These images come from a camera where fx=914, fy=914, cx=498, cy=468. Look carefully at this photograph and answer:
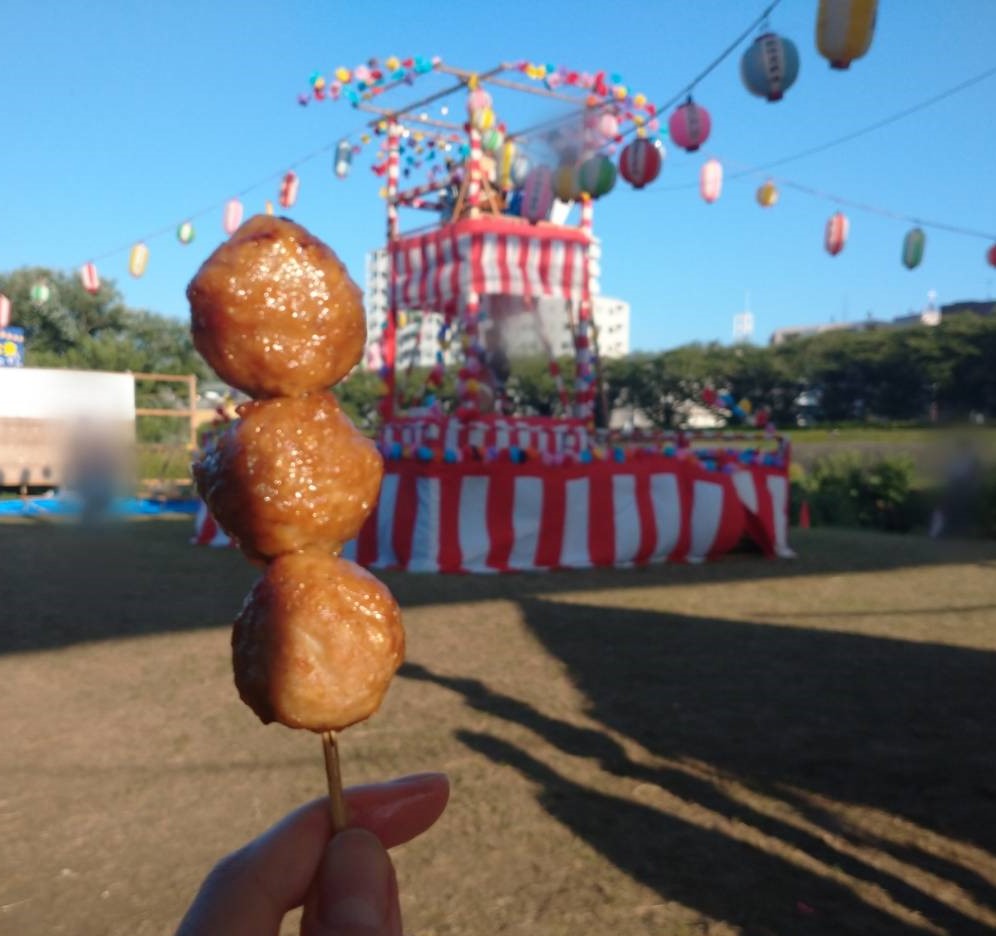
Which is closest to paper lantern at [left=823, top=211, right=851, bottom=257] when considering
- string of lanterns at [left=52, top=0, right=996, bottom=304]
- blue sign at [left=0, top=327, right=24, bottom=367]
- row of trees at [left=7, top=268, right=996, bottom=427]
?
string of lanterns at [left=52, top=0, right=996, bottom=304]

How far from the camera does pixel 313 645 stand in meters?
1.20

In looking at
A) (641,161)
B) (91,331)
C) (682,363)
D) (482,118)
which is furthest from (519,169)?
(91,331)

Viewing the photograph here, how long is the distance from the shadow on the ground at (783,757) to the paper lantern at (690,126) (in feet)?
15.7

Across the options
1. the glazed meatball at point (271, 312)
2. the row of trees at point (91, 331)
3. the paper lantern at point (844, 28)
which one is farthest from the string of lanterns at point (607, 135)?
the row of trees at point (91, 331)

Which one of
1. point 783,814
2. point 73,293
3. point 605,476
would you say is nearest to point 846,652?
point 783,814

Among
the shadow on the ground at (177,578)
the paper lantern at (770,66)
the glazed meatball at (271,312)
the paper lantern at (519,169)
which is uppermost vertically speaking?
the paper lantern at (519,169)

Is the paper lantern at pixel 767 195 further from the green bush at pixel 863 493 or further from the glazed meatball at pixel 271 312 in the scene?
the glazed meatball at pixel 271 312

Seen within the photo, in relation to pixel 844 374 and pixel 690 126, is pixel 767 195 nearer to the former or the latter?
pixel 690 126

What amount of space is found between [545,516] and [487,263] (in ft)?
12.0

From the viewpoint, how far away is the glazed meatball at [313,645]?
120 cm

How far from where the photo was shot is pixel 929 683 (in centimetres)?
536

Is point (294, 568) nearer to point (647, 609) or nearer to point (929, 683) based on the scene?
point (929, 683)

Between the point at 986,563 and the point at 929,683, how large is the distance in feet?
20.0

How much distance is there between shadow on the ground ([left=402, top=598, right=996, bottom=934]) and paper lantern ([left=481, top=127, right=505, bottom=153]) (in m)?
7.15
